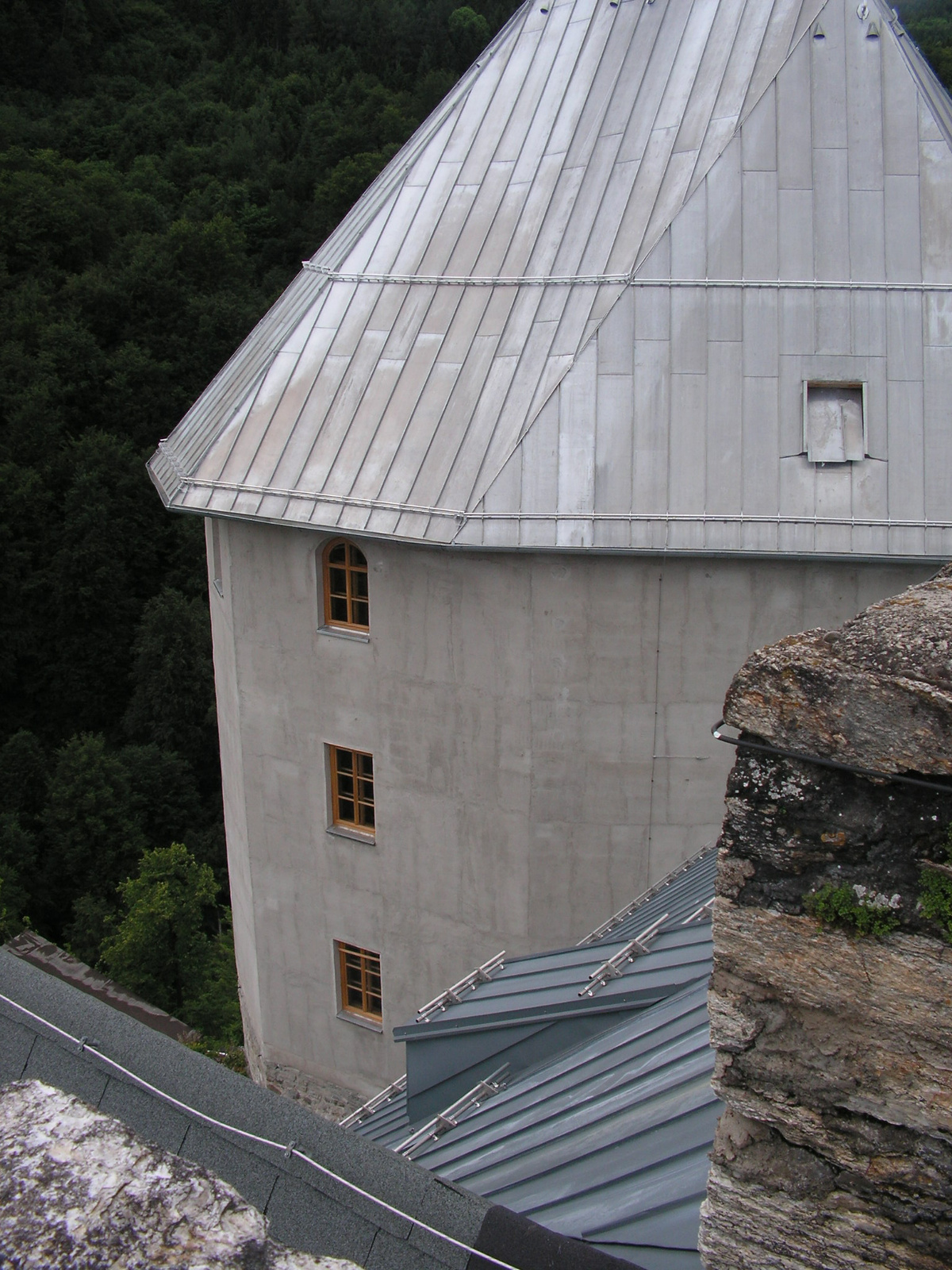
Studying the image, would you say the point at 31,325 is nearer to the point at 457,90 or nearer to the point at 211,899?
the point at 211,899

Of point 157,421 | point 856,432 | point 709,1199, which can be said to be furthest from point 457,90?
point 157,421

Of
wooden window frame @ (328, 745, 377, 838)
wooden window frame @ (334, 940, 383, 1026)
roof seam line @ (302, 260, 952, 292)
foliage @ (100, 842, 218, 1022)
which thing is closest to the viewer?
roof seam line @ (302, 260, 952, 292)

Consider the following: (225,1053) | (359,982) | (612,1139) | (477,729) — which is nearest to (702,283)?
(477,729)

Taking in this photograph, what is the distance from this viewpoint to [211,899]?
102 feet

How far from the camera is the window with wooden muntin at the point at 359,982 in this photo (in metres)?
16.7

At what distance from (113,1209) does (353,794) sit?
512 inches

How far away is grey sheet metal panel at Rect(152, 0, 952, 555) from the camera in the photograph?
13.1m

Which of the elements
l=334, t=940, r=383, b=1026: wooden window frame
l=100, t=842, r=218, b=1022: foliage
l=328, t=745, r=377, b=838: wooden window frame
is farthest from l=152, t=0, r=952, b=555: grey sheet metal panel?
l=100, t=842, r=218, b=1022: foliage

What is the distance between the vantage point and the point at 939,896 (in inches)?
148

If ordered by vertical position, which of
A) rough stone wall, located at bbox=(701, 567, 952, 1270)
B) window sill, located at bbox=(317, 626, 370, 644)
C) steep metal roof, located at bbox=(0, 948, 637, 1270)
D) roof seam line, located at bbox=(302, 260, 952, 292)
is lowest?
window sill, located at bbox=(317, 626, 370, 644)

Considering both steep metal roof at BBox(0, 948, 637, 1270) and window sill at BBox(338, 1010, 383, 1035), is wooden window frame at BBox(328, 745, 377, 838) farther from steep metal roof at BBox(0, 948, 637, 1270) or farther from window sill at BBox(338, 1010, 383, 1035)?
steep metal roof at BBox(0, 948, 637, 1270)

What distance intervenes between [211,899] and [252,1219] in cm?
2907

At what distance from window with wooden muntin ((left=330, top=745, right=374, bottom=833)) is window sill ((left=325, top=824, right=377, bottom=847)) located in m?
0.05

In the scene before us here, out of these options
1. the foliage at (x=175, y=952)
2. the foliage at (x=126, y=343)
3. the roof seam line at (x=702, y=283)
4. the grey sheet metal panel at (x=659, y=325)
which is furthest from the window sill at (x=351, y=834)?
the foliage at (x=175, y=952)
